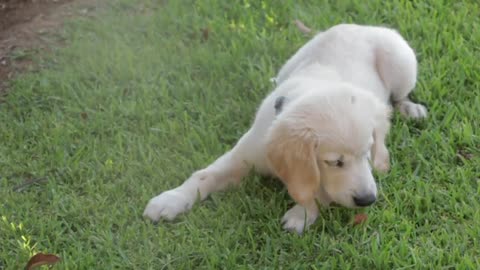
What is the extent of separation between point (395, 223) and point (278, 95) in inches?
37.9

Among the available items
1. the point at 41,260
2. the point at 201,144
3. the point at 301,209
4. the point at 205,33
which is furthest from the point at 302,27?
the point at 41,260

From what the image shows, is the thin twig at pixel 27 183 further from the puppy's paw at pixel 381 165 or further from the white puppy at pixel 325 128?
the puppy's paw at pixel 381 165

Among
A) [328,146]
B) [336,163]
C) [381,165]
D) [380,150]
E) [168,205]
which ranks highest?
[328,146]

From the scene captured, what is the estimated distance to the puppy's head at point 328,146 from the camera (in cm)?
436

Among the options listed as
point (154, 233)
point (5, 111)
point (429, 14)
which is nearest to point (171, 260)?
point (154, 233)

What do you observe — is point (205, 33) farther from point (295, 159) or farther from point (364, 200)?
point (364, 200)

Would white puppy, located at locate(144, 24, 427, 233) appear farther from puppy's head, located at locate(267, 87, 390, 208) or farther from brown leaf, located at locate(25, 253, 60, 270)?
brown leaf, located at locate(25, 253, 60, 270)

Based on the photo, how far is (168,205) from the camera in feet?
15.8

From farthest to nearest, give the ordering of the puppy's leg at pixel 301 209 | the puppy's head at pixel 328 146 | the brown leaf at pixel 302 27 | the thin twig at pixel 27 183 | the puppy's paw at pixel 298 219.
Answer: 1. the brown leaf at pixel 302 27
2. the thin twig at pixel 27 183
3. the puppy's paw at pixel 298 219
4. the puppy's leg at pixel 301 209
5. the puppy's head at pixel 328 146

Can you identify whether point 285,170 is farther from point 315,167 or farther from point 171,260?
point 171,260

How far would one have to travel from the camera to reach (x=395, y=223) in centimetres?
464

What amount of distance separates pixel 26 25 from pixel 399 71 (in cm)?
304

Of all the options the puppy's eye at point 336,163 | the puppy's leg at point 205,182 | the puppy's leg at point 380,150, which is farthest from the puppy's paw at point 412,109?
the puppy's eye at point 336,163

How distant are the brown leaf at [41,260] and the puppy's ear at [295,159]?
120cm
